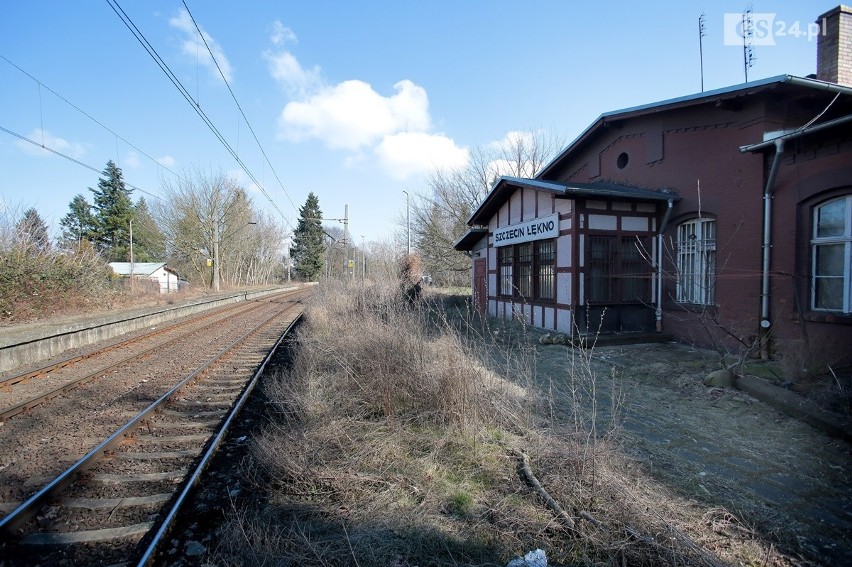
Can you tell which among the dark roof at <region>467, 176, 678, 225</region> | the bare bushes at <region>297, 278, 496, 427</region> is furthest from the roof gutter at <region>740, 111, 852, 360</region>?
the bare bushes at <region>297, 278, 496, 427</region>

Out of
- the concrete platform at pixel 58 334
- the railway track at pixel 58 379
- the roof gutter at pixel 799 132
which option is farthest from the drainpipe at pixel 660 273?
the concrete platform at pixel 58 334

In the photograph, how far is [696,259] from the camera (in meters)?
10.2

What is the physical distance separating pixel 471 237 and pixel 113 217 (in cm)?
5453

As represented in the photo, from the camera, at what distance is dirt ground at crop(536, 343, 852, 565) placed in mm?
3285

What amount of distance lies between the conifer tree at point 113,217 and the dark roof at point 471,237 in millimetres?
51266

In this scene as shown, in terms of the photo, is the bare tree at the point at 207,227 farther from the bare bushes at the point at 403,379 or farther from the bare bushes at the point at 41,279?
the bare bushes at the point at 403,379

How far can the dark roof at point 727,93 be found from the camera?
315 inches

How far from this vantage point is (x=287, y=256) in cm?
7550

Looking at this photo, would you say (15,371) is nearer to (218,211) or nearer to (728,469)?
(728,469)

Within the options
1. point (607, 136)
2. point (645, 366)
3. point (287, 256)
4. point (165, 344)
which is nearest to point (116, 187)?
point (287, 256)

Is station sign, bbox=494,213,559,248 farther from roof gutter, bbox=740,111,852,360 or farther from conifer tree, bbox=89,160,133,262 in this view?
conifer tree, bbox=89,160,133,262

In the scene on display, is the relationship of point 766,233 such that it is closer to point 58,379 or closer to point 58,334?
point 58,379

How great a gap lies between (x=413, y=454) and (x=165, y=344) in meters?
9.75

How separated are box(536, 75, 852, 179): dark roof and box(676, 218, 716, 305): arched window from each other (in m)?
2.61
